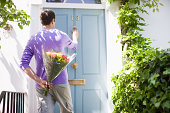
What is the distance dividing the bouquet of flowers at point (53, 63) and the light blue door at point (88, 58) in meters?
1.88

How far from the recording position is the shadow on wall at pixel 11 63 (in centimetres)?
380

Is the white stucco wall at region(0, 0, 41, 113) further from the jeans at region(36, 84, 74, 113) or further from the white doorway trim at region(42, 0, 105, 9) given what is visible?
the jeans at region(36, 84, 74, 113)

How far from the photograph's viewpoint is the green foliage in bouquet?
2.26 meters

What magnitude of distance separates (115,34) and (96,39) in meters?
0.40

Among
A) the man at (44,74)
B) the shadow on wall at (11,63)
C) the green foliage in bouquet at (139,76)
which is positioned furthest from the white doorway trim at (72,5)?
the man at (44,74)

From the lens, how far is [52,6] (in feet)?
14.1

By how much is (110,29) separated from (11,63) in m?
1.94

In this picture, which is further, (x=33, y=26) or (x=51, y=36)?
(x=33, y=26)

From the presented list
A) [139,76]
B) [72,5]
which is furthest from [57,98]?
[72,5]

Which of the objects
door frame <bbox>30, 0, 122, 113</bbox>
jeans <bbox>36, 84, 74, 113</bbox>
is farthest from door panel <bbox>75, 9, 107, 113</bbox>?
jeans <bbox>36, 84, 74, 113</bbox>

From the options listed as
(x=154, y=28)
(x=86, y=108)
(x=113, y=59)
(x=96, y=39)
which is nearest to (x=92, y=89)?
(x=86, y=108)

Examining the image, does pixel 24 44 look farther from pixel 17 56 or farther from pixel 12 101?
pixel 12 101

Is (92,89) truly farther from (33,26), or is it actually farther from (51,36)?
(51,36)

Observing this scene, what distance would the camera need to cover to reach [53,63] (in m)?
2.21
